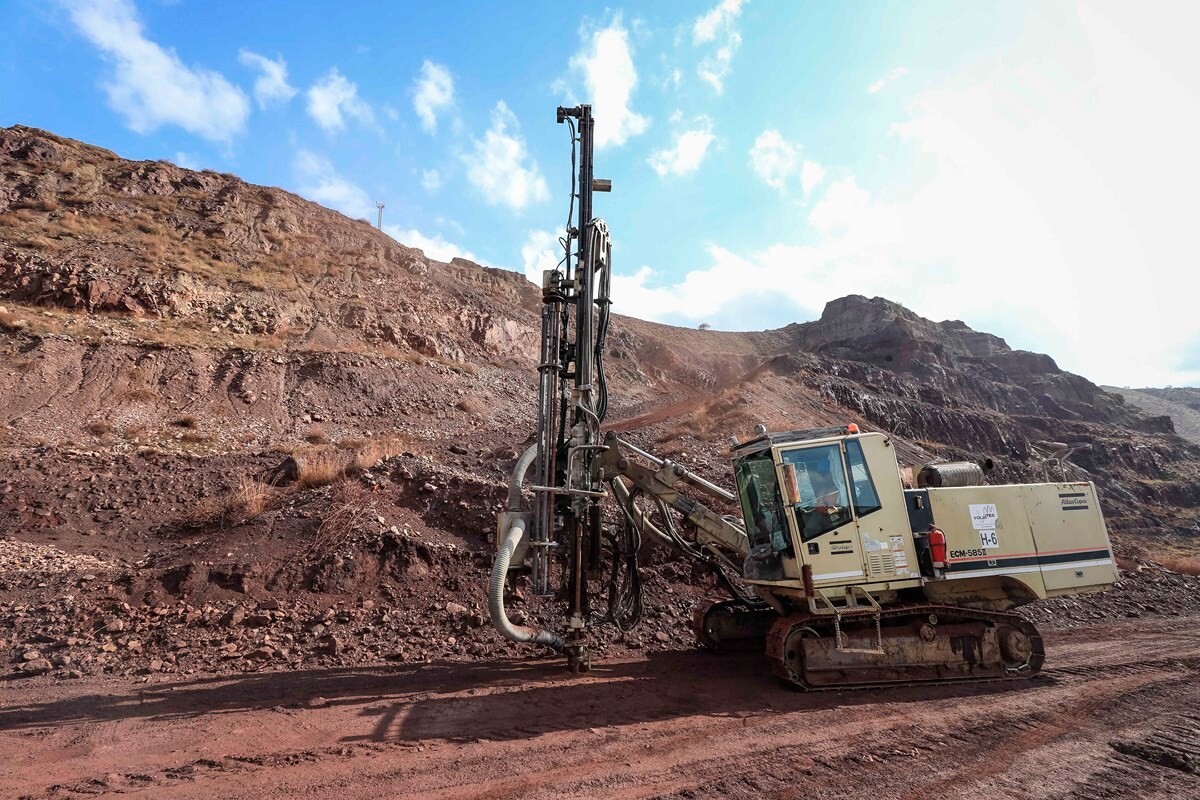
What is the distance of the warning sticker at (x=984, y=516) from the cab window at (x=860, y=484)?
4.73ft

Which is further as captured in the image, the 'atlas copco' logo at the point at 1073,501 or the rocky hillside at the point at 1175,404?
the rocky hillside at the point at 1175,404

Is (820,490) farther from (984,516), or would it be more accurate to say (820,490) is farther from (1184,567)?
(1184,567)

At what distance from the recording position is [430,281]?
3666cm

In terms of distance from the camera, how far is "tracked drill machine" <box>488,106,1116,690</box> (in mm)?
7199

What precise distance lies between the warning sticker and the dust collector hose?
5.37m

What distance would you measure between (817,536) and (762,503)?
0.81 meters

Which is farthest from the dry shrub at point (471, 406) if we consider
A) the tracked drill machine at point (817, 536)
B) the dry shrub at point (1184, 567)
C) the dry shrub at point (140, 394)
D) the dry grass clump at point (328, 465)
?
the dry shrub at point (1184, 567)

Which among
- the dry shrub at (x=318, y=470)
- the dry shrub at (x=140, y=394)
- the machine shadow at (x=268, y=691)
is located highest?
the dry shrub at (x=140, y=394)

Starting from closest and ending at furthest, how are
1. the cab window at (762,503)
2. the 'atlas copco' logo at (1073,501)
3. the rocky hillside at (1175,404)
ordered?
1. the cab window at (762,503)
2. the 'atlas copco' logo at (1073,501)
3. the rocky hillside at (1175,404)

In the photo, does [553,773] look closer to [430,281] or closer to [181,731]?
[181,731]

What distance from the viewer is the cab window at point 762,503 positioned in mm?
7523

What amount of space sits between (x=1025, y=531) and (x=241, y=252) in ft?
108

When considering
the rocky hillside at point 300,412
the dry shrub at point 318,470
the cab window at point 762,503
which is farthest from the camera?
the dry shrub at point 318,470

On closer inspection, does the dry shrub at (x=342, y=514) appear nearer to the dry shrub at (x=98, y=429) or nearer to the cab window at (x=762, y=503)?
the cab window at (x=762, y=503)
